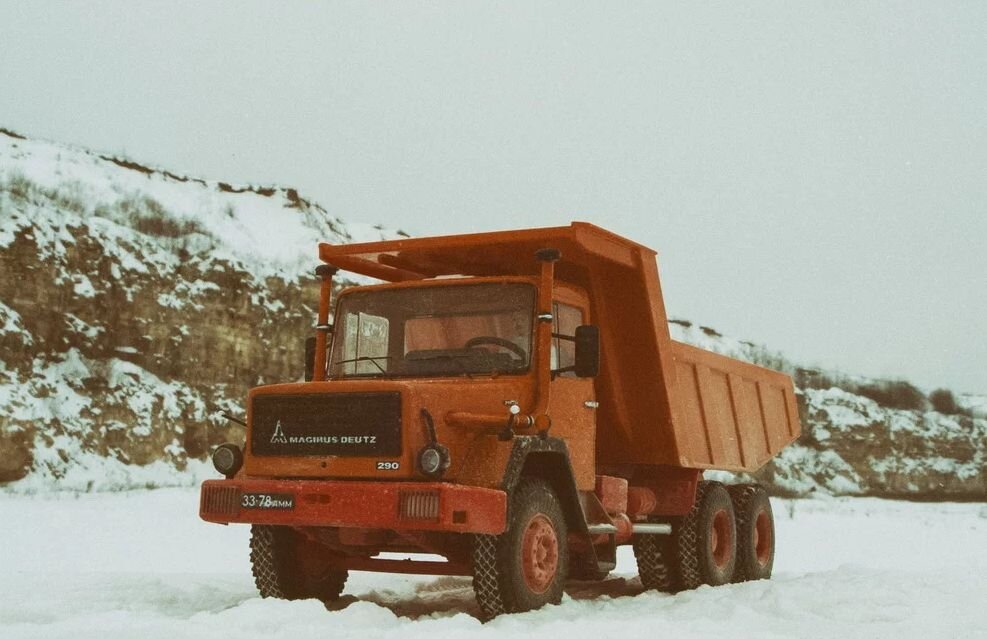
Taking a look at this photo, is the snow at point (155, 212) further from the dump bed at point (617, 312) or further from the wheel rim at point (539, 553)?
the wheel rim at point (539, 553)

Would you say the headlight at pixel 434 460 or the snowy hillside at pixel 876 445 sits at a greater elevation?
the snowy hillside at pixel 876 445

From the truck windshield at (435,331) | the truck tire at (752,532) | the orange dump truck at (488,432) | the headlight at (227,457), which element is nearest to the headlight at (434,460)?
the orange dump truck at (488,432)

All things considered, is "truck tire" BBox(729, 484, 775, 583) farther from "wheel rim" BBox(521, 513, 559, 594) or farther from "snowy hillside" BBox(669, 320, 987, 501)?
"snowy hillside" BBox(669, 320, 987, 501)

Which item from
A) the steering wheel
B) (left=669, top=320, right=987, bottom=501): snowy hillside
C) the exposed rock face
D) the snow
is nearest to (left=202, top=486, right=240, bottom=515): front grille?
the steering wheel

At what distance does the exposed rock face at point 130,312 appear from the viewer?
22734 millimetres

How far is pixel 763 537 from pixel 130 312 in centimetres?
1622

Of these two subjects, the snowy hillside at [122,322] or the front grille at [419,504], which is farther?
the snowy hillside at [122,322]

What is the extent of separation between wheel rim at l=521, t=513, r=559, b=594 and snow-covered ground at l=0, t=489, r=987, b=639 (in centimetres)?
24

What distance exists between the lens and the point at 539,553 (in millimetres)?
8758

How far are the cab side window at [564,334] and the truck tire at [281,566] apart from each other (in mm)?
2591

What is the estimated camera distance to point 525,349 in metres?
8.94

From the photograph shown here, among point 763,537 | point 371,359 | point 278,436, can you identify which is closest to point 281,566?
point 278,436

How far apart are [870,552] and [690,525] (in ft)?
22.7

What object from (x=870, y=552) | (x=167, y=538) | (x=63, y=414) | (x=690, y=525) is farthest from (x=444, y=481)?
(x=63, y=414)
